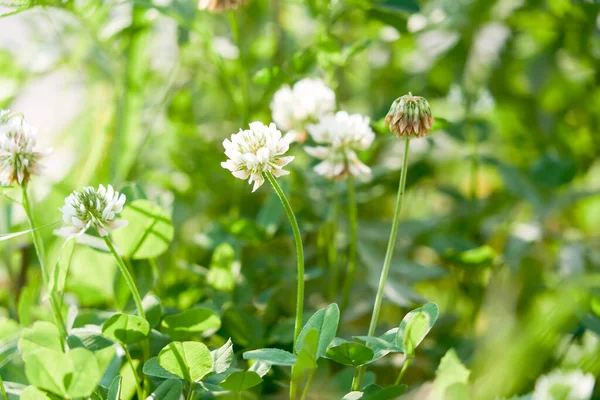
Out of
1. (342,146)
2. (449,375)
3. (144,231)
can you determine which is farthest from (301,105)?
(449,375)

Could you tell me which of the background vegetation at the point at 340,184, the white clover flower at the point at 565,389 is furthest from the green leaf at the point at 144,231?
the white clover flower at the point at 565,389

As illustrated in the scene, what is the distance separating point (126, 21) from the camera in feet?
2.43

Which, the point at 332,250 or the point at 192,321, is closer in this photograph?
the point at 192,321

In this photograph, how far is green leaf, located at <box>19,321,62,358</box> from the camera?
40 centimetres

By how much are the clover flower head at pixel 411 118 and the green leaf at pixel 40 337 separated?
0.25 m

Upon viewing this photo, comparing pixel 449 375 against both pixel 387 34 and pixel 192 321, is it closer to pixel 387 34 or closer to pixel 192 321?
pixel 192 321

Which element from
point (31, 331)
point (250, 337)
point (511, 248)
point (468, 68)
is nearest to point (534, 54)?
point (468, 68)

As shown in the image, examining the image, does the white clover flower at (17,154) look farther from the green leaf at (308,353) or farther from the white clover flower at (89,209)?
the green leaf at (308,353)

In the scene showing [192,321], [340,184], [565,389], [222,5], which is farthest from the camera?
[340,184]

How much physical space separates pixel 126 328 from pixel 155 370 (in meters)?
0.03

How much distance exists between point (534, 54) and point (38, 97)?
0.65 metres

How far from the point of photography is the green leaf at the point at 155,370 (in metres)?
0.39

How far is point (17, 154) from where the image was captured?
41 centimetres

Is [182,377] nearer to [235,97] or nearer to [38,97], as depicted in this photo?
[235,97]
